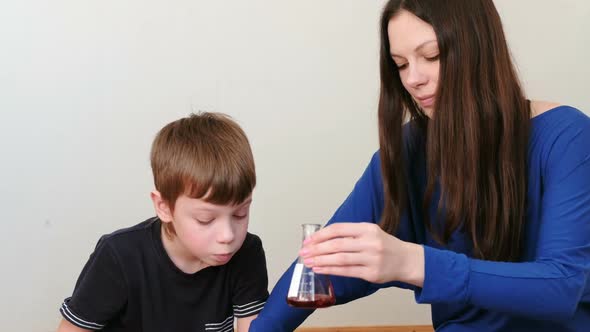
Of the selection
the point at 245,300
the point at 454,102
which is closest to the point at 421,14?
the point at 454,102

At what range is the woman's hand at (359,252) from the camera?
98cm

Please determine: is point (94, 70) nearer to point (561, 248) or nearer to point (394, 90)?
point (394, 90)

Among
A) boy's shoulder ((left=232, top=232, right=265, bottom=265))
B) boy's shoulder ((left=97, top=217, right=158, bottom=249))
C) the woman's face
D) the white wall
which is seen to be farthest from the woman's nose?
the white wall

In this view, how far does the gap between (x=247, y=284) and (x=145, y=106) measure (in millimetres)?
989

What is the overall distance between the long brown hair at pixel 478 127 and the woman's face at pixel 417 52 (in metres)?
0.01

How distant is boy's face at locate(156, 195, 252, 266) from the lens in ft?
4.32

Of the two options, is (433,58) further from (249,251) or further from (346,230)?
(249,251)

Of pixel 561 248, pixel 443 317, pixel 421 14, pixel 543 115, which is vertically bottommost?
pixel 443 317

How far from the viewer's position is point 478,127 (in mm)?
1213

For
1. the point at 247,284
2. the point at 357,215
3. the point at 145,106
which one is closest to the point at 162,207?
the point at 247,284

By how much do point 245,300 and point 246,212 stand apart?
23 cm

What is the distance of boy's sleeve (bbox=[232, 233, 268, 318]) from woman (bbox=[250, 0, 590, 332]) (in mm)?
123

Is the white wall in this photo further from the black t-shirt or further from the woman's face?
the woman's face

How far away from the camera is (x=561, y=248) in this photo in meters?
1.11
